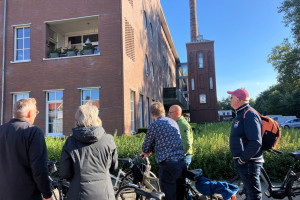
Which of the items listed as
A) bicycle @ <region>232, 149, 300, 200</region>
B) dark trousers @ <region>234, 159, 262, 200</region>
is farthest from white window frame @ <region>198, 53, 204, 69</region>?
dark trousers @ <region>234, 159, 262, 200</region>

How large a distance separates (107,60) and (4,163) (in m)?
9.69

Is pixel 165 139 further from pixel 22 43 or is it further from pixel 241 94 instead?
pixel 22 43

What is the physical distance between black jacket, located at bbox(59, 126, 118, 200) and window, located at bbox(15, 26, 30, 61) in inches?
479

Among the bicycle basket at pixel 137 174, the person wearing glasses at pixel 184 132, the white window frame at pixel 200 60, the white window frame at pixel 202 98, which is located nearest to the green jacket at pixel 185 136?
the person wearing glasses at pixel 184 132

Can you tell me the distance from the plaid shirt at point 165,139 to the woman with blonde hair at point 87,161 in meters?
0.94

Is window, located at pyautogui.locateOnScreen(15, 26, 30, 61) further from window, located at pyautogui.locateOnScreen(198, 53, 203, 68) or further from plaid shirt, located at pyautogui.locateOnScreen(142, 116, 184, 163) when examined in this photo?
window, located at pyautogui.locateOnScreen(198, 53, 203, 68)

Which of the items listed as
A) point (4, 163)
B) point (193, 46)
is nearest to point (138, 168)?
point (4, 163)

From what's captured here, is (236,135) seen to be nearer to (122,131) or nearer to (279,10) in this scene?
(122,131)

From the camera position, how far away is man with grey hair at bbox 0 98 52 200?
2.35 metres

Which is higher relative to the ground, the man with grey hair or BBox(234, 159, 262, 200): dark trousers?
the man with grey hair

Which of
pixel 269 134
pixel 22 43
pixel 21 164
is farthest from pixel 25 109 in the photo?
pixel 22 43

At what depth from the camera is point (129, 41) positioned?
13281 mm

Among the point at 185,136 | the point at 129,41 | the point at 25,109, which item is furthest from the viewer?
the point at 129,41

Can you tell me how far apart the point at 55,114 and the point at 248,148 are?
10.8 metres
